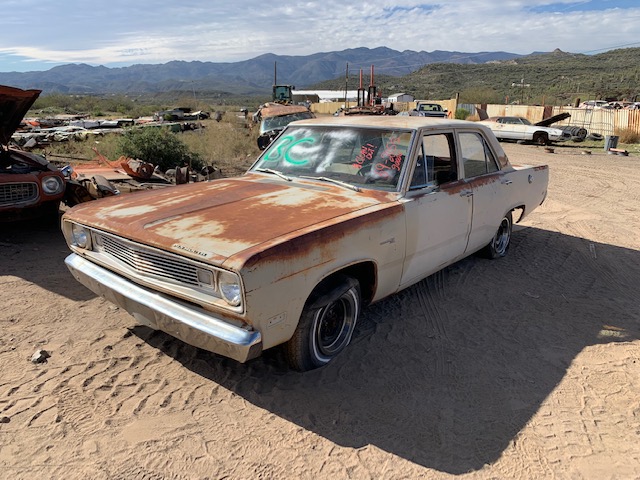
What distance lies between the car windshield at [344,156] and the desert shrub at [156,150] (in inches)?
280

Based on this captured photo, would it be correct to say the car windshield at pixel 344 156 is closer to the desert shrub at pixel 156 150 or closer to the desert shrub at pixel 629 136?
the desert shrub at pixel 156 150

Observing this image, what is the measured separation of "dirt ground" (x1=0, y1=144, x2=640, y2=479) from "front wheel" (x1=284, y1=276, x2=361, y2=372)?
14 centimetres

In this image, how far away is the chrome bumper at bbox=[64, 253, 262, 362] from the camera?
2.56m

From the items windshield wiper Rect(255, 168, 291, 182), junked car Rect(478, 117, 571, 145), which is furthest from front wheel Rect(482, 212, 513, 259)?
junked car Rect(478, 117, 571, 145)

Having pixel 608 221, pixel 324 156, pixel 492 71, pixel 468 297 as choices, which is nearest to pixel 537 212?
pixel 608 221

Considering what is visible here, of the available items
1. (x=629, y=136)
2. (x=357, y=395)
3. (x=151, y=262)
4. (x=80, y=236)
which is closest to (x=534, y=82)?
(x=629, y=136)

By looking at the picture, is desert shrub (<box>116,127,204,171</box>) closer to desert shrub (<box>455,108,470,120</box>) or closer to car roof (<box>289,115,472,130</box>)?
car roof (<box>289,115,472,130</box>)

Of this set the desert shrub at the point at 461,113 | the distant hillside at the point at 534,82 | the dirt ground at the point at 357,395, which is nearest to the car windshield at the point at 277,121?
the dirt ground at the point at 357,395

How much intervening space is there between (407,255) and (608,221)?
219 inches

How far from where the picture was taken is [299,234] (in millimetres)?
2770

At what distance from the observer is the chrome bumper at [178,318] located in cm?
256

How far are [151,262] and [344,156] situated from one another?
75.4 inches

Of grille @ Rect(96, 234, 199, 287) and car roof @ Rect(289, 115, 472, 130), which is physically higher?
car roof @ Rect(289, 115, 472, 130)

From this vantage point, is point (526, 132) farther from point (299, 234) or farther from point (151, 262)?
point (151, 262)
